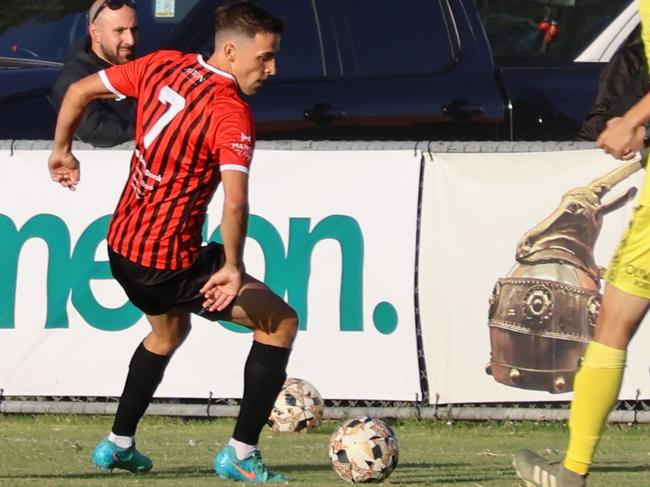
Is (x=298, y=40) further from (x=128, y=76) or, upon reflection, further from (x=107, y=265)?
(x=128, y=76)

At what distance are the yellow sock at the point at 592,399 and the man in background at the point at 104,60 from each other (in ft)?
14.2

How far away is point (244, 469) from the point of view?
6824 mm

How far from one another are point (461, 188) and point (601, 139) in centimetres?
379

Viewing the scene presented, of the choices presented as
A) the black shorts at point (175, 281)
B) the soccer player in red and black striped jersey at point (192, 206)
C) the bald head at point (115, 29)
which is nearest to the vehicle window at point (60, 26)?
the bald head at point (115, 29)

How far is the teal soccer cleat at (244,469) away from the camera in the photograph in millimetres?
6820

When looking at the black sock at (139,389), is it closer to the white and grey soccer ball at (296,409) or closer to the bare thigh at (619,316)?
the white and grey soccer ball at (296,409)

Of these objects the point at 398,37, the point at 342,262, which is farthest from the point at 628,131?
the point at 398,37

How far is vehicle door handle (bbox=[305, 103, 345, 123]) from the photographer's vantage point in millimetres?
10836

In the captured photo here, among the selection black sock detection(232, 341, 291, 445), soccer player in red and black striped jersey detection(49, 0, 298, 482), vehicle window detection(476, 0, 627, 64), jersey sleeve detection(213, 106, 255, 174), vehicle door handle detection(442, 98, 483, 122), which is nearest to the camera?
jersey sleeve detection(213, 106, 255, 174)

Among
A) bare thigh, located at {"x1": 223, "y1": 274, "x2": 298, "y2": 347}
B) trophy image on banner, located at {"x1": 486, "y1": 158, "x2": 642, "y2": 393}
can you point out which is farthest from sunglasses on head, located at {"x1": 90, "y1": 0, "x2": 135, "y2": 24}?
bare thigh, located at {"x1": 223, "y1": 274, "x2": 298, "y2": 347}

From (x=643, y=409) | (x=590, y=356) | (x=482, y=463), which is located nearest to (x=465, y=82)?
(x=643, y=409)

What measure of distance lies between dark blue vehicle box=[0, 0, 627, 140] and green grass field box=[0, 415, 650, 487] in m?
2.13

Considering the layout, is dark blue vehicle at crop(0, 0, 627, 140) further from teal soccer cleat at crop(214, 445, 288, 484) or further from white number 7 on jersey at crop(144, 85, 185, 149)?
teal soccer cleat at crop(214, 445, 288, 484)

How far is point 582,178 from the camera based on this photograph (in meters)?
9.20
